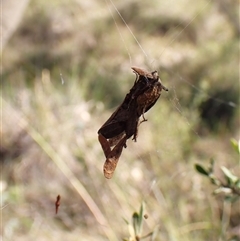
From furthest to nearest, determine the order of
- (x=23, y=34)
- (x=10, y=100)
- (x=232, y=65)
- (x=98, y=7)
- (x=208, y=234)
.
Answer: (x=98, y=7) < (x=23, y=34) < (x=232, y=65) < (x=10, y=100) < (x=208, y=234)

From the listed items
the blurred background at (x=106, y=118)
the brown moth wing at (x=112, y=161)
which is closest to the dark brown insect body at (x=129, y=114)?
the brown moth wing at (x=112, y=161)

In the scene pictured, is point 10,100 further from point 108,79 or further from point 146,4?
point 146,4

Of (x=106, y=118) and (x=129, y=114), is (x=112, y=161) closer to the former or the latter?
(x=129, y=114)

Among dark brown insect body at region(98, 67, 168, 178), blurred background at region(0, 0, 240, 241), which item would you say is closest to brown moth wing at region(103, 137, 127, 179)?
dark brown insect body at region(98, 67, 168, 178)

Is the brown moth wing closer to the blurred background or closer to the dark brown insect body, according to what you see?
the dark brown insect body

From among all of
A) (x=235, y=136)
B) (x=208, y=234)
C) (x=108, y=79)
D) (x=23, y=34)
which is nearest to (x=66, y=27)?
(x=23, y=34)

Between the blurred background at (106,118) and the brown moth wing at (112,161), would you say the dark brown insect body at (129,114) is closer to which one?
the brown moth wing at (112,161)
